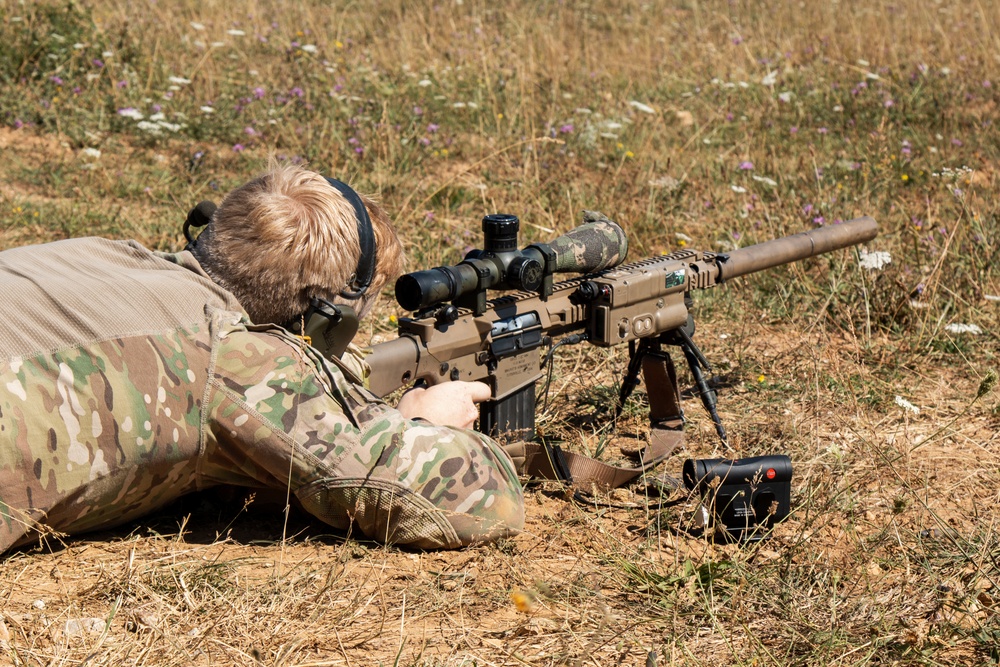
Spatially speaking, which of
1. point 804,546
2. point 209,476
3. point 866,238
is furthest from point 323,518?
point 866,238

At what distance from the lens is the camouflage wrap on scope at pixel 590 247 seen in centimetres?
386

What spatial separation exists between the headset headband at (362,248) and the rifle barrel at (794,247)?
186 cm

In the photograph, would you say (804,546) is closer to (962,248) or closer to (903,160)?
(962,248)

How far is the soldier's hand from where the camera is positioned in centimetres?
340

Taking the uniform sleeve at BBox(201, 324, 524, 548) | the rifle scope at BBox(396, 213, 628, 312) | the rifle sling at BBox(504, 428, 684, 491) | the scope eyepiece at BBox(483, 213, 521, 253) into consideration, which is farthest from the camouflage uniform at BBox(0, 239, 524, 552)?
the scope eyepiece at BBox(483, 213, 521, 253)

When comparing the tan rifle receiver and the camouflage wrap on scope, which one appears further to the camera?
the camouflage wrap on scope

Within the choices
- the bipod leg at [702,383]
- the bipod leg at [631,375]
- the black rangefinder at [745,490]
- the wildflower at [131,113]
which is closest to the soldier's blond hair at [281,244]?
the black rangefinder at [745,490]

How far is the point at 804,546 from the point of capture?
3.31 m

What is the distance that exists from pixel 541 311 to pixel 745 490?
102 centimetres

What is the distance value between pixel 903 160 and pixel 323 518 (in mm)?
5781

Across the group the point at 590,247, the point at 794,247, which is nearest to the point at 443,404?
the point at 590,247

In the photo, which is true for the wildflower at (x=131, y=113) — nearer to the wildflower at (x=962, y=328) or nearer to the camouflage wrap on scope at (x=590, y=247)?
the camouflage wrap on scope at (x=590, y=247)

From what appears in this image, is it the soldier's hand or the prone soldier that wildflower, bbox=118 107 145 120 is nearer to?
the prone soldier

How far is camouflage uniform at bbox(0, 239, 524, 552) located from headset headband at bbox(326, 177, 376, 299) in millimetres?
238
